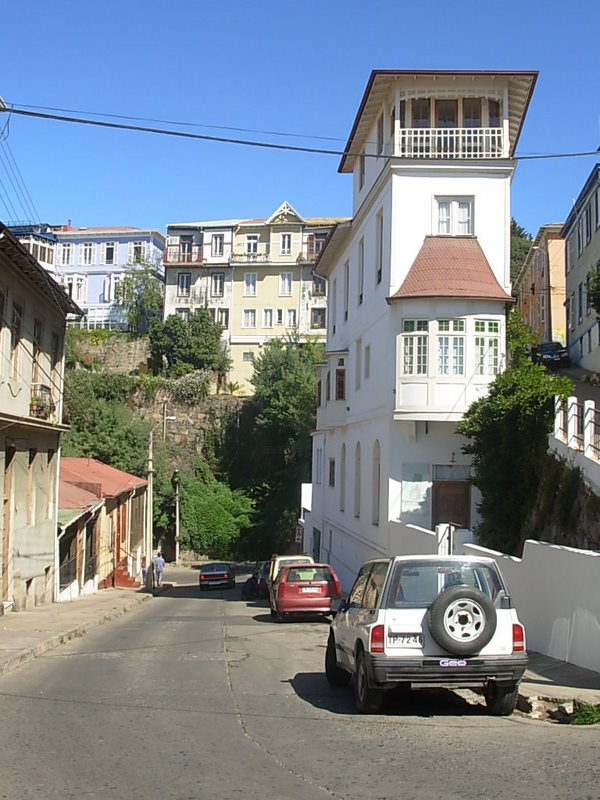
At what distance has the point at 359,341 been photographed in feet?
106

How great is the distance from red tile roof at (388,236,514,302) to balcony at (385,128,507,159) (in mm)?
2706

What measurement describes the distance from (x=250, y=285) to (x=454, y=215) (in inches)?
1754

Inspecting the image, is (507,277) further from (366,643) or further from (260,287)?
(260,287)

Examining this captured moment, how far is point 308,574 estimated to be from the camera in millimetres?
22172

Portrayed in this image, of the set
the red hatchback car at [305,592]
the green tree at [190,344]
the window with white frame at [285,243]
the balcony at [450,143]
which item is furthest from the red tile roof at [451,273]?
the window with white frame at [285,243]

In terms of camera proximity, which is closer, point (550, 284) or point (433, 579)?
point (433, 579)

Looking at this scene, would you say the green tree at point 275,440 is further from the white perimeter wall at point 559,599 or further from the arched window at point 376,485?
the white perimeter wall at point 559,599

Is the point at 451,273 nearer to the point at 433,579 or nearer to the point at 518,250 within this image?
the point at 433,579

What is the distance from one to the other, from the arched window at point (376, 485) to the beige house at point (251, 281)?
3915cm

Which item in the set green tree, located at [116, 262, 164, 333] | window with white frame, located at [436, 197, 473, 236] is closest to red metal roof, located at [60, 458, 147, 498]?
window with white frame, located at [436, 197, 473, 236]

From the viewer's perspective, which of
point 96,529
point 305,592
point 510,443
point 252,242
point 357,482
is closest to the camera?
point 305,592

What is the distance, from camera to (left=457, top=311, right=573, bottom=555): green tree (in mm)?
21609

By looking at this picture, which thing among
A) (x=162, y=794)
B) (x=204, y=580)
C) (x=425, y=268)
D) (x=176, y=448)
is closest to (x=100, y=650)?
(x=162, y=794)

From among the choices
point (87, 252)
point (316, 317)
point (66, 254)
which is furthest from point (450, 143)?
point (66, 254)
